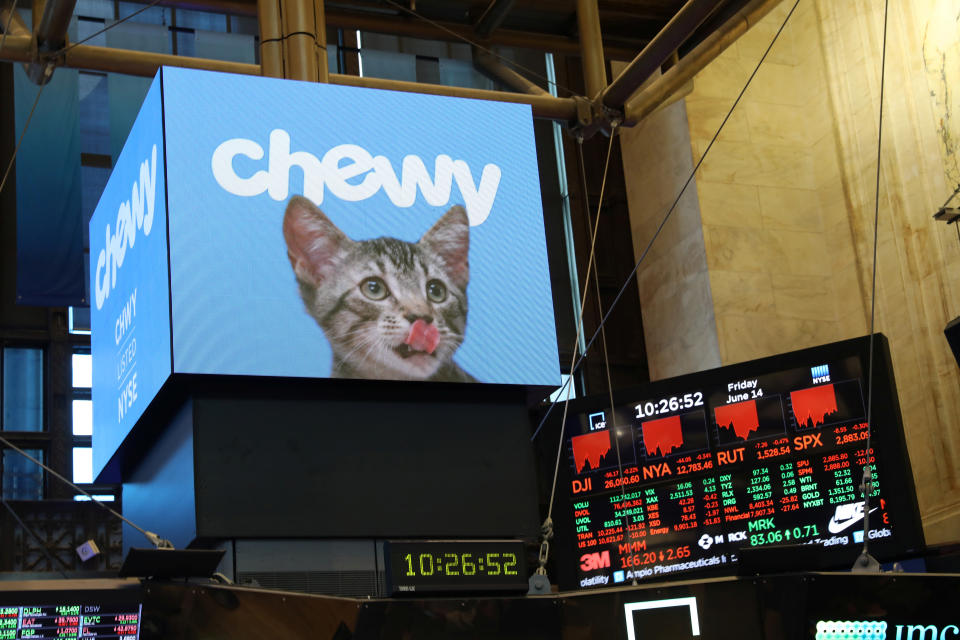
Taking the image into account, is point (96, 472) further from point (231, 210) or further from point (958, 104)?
point (958, 104)

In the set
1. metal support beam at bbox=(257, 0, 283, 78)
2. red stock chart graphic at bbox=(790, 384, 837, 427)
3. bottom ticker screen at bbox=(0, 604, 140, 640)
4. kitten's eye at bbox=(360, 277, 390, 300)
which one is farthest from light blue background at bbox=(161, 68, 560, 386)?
bottom ticker screen at bbox=(0, 604, 140, 640)

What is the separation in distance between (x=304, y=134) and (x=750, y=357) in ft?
22.6

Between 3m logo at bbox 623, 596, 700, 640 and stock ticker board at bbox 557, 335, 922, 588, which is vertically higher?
stock ticker board at bbox 557, 335, 922, 588

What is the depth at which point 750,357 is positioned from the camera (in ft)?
46.2

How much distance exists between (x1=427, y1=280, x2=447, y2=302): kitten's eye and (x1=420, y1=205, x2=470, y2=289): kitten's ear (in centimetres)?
12

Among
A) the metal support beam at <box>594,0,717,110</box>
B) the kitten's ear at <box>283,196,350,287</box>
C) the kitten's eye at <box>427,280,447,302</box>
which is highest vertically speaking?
the metal support beam at <box>594,0,717,110</box>

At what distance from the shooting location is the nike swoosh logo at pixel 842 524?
9359mm

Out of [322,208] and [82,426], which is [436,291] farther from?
[82,426]

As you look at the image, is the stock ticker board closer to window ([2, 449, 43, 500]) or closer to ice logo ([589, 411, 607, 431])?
ice logo ([589, 411, 607, 431])

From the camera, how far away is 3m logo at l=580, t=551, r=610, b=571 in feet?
34.4

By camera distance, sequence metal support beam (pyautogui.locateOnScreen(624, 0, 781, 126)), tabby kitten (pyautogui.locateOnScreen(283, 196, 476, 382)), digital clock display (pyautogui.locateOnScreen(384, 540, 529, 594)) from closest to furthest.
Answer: digital clock display (pyautogui.locateOnScreen(384, 540, 529, 594)) → tabby kitten (pyautogui.locateOnScreen(283, 196, 476, 382)) → metal support beam (pyautogui.locateOnScreen(624, 0, 781, 126))

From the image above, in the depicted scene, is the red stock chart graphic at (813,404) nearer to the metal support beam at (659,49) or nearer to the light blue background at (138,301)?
the metal support beam at (659,49)

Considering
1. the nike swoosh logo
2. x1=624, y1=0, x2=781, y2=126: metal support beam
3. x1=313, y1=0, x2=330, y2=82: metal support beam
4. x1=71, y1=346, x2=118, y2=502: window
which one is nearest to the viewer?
the nike swoosh logo

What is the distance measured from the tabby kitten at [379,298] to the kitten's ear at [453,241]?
1 centimetres
